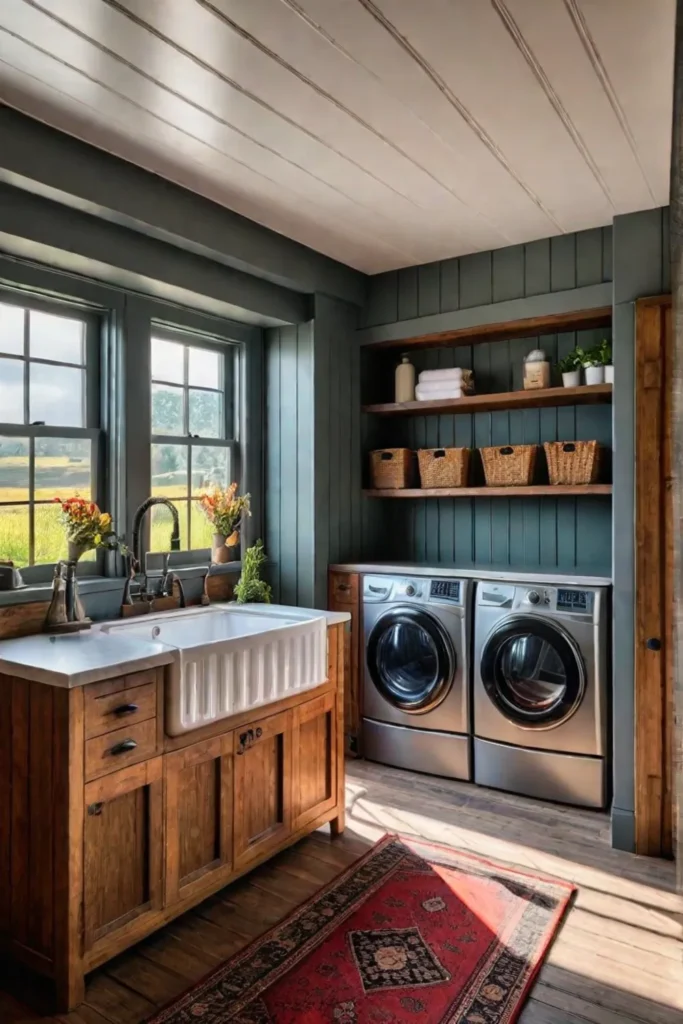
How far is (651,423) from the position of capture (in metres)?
2.84

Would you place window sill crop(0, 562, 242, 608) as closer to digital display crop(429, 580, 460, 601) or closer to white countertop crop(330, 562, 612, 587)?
white countertop crop(330, 562, 612, 587)

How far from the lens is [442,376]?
378cm

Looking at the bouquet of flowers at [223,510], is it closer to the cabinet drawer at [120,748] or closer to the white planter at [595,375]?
the cabinet drawer at [120,748]

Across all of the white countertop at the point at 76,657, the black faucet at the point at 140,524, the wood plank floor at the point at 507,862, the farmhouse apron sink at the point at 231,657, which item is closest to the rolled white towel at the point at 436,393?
the farmhouse apron sink at the point at 231,657

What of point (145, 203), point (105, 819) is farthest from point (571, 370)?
point (105, 819)

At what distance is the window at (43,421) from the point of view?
8.87ft

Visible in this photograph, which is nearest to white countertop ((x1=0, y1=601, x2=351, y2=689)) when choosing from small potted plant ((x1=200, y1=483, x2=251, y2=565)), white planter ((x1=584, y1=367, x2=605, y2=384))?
small potted plant ((x1=200, y1=483, x2=251, y2=565))

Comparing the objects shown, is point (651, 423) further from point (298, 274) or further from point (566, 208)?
point (298, 274)

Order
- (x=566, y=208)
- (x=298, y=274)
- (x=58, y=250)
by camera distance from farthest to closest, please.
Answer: (x=298, y=274) < (x=566, y=208) < (x=58, y=250)

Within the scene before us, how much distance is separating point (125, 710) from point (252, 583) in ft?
4.48

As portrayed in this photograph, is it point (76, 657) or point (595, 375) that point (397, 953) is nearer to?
point (76, 657)

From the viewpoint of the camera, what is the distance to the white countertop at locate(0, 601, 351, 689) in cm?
Result: 194

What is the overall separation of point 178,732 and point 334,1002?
847 mm

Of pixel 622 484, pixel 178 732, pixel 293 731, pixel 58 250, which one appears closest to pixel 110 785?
pixel 178 732
